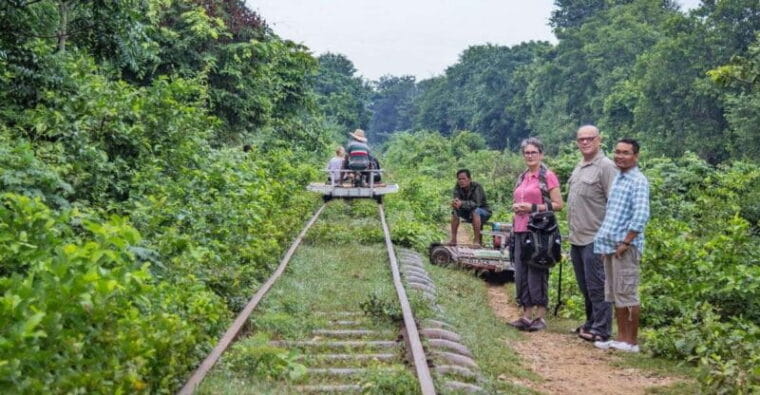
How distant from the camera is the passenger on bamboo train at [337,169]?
722 inches

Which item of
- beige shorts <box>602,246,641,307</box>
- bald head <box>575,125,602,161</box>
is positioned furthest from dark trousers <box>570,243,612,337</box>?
bald head <box>575,125,602,161</box>

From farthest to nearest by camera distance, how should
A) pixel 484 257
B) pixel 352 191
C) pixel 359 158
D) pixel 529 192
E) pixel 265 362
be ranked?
1. pixel 359 158
2. pixel 352 191
3. pixel 484 257
4. pixel 529 192
5. pixel 265 362

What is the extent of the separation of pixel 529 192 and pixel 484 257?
3099 millimetres

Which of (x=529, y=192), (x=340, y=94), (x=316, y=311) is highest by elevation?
(x=340, y=94)

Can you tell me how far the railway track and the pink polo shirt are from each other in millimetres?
1193

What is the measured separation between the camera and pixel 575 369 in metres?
6.18

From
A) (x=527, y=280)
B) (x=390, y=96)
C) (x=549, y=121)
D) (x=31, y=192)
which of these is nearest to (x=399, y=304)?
(x=527, y=280)

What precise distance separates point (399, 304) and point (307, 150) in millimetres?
23816

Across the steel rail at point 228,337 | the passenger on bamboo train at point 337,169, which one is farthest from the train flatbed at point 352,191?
the steel rail at point 228,337

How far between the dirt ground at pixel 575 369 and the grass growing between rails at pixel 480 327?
0.16 m

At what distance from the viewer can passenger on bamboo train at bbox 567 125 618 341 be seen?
7020mm

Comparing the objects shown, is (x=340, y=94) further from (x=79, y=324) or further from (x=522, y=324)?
(x=79, y=324)

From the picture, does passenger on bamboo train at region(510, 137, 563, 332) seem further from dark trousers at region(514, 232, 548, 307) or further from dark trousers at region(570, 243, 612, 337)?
dark trousers at region(570, 243, 612, 337)

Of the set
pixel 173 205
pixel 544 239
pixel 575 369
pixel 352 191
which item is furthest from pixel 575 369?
pixel 352 191
